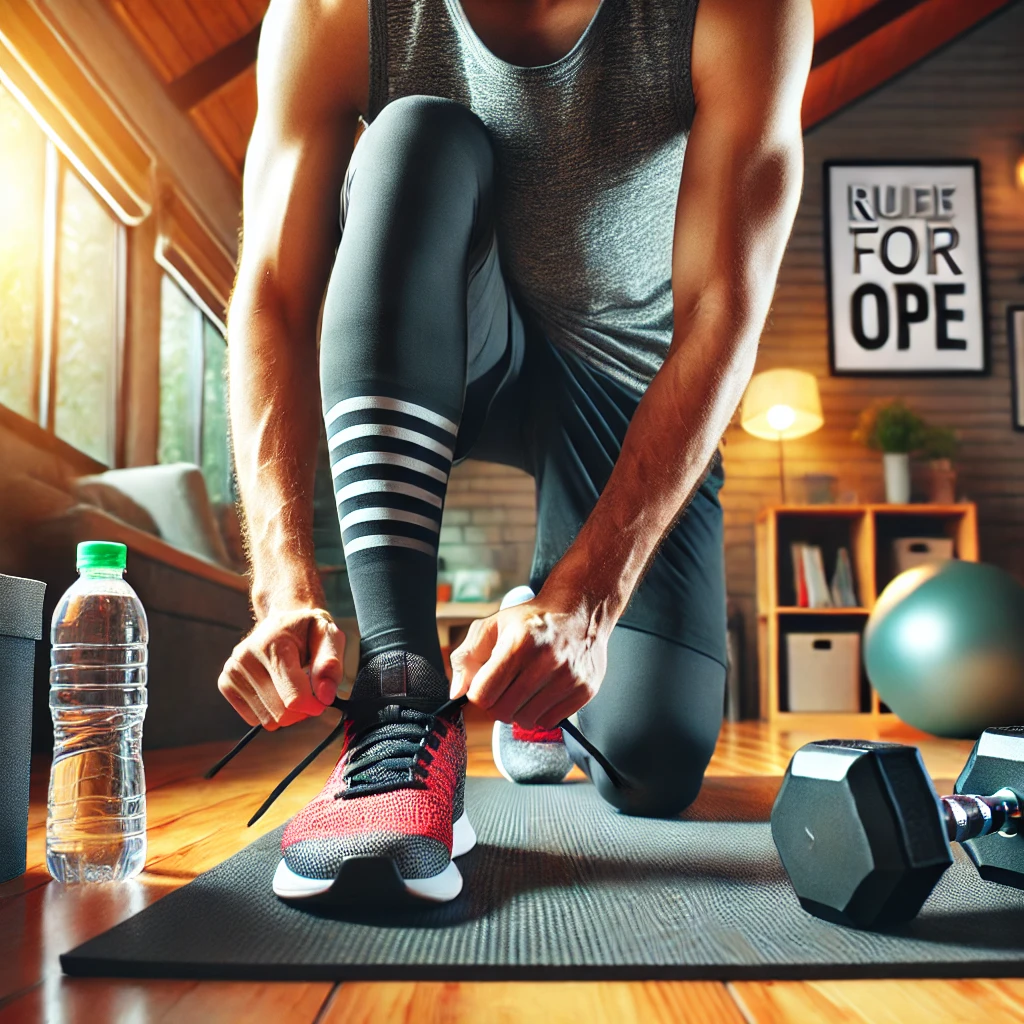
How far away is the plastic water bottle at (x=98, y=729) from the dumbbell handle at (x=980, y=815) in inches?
27.0

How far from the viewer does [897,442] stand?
416 cm

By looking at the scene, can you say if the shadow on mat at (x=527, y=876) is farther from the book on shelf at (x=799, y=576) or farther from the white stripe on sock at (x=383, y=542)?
the book on shelf at (x=799, y=576)

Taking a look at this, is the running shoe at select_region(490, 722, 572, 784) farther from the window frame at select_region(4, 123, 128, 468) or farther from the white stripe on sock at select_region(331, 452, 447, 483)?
the window frame at select_region(4, 123, 128, 468)

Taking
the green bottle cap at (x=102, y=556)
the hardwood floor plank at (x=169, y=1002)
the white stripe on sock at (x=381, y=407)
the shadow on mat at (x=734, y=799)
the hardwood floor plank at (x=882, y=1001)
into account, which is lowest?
the shadow on mat at (x=734, y=799)

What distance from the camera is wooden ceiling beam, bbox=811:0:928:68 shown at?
13.7 ft

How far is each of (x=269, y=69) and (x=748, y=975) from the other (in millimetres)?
972

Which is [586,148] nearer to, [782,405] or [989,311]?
[782,405]

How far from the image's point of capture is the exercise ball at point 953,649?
271cm

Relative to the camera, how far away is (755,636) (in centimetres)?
455

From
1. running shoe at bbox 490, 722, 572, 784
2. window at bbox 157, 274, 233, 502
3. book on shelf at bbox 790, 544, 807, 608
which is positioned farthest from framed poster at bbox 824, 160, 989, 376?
running shoe at bbox 490, 722, 572, 784

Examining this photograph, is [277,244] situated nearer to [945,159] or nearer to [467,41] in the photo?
[467,41]

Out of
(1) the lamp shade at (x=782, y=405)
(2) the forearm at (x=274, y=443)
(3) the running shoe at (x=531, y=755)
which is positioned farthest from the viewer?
(1) the lamp shade at (x=782, y=405)

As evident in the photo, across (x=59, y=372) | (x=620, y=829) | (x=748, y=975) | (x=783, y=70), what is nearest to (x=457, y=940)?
(x=748, y=975)

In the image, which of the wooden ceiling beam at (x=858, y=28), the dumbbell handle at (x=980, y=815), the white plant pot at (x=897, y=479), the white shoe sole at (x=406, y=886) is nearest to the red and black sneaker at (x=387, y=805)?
the white shoe sole at (x=406, y=886)
